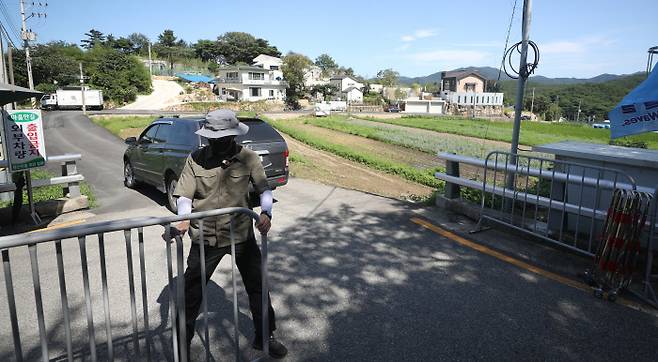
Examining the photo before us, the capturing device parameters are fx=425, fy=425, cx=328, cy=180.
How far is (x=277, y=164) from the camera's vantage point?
313 inches

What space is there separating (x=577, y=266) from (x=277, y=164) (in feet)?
16.7

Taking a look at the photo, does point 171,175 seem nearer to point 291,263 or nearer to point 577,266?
point 291,263

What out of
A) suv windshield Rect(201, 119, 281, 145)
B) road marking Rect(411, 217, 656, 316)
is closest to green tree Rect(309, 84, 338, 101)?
suv windshield Rect(201, 119, 281, 145)

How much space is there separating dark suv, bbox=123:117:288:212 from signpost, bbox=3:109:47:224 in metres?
1.86

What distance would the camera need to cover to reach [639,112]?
13.5ft

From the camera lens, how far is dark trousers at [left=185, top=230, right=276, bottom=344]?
3074 millimetres

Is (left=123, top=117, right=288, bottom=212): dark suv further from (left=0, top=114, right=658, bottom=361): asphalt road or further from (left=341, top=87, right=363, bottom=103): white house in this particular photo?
(left=341, top=87, right=363, bottom=103): white house

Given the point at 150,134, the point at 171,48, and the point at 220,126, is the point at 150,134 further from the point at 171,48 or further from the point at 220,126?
the point at 171,48

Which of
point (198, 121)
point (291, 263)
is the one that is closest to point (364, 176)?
point (198, 121)

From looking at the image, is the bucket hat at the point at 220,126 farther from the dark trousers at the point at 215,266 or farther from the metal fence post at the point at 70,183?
the metal fence post at the point at 70,183

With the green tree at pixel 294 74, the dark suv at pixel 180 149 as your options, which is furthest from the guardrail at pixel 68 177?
the green tree at pixel 294 74

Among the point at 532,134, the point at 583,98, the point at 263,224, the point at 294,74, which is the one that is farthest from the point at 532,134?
the point at 583,98

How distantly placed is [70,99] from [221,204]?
5432 cm

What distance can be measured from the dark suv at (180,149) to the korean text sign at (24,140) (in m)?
1.86
